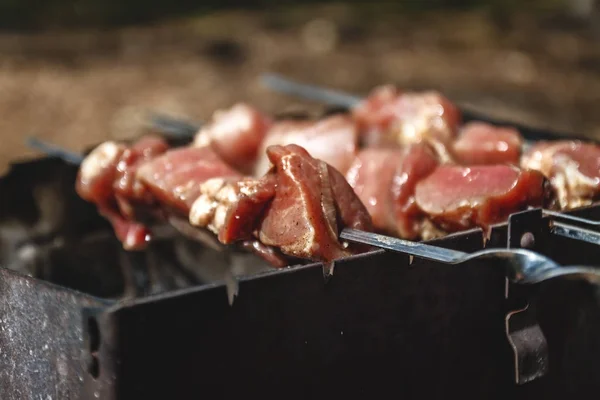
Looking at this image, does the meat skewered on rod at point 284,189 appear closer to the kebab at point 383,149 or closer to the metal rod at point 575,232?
the kebab at point 383,149

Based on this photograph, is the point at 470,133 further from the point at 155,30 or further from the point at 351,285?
the point at 155,30

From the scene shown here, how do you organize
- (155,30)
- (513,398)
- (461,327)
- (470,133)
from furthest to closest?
1. (155,30)
2. (470,133)
3. (513,398)
4. (461,327)

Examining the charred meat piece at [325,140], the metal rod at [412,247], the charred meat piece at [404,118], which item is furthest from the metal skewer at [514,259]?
the charred meat piece at [404,118]

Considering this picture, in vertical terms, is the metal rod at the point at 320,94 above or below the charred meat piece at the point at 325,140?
below

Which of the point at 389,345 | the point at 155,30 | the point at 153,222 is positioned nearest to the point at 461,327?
the point at 389,345

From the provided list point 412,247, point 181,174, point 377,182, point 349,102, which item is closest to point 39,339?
point 181,174

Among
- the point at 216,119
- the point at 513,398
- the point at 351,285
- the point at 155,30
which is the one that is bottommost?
the point at 155,30

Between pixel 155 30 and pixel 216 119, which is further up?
pixel 216 119
